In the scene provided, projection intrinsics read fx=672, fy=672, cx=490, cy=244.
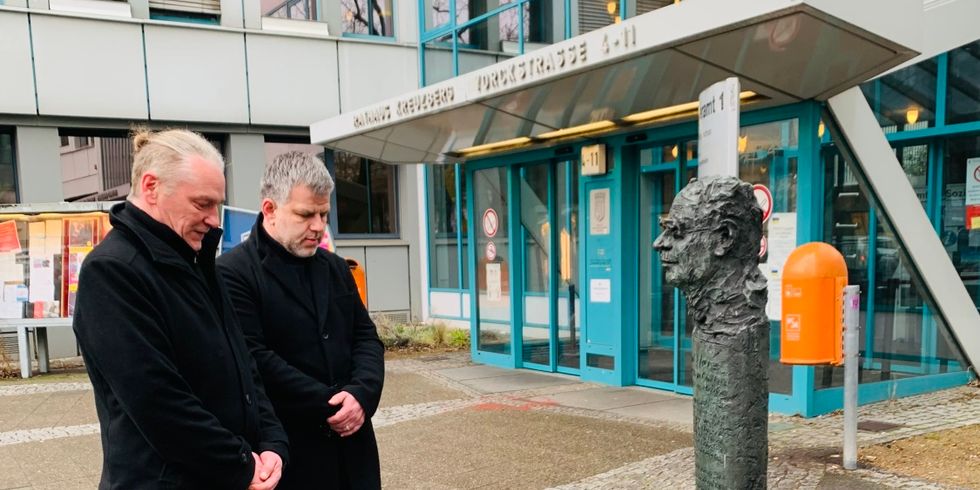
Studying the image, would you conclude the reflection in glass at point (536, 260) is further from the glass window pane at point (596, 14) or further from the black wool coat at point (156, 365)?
the black wool coat at point (156, 365)

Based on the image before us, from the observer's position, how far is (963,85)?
6.93 metres

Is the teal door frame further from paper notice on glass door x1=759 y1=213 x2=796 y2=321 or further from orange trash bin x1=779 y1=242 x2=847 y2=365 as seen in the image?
orange trash bin x1=779 y1=242 x2=847 y2=365

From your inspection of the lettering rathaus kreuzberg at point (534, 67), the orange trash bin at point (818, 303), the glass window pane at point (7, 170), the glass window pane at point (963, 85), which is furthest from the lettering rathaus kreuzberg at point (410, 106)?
the glass window pane at point (7, 170)

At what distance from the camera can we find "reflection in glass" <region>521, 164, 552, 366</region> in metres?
8.31

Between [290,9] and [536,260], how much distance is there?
6801 millimetres

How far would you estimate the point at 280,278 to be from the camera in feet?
8.09

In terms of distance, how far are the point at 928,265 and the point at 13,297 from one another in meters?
10.3

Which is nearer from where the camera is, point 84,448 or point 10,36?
point 84,448

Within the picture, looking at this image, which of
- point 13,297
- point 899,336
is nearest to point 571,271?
point 899,336

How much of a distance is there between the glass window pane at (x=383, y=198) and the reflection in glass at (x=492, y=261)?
3.99m

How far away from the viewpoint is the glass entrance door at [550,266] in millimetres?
8016

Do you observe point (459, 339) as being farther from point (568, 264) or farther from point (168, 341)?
point (168, 341)

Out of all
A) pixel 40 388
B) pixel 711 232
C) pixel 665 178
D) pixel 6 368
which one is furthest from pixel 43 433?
pixel 665 178

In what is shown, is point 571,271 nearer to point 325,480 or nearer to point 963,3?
point 963,3
